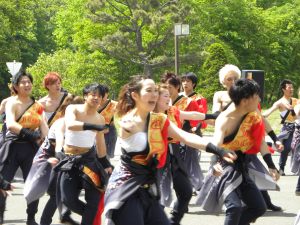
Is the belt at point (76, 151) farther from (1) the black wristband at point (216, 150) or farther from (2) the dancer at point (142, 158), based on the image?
(1) the black wristband at point (216, 150)

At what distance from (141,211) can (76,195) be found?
1763mm

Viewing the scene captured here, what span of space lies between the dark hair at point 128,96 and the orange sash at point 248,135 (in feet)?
3.98

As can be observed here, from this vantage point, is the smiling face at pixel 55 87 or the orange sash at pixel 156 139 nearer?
the orange sash at pixel 156 139

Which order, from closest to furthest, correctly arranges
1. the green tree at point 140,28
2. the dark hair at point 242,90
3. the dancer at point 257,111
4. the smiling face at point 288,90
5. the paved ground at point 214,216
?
the dark hair at point 242,90 < the dancer at point 257,111 < the paved ground at point 214,216 < the smiling face at point 288,90 < the green tree at point 140,28

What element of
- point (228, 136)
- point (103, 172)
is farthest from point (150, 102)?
point (103, 172)

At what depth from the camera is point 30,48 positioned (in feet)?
229

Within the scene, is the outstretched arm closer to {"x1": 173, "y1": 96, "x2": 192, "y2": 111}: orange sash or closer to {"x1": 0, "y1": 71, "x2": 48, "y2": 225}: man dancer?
{"x1": 0, "y1": 71, "x2": 48, "y2": 225}: man dancer

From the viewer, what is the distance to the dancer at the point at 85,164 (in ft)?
23.8

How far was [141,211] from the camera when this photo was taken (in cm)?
570

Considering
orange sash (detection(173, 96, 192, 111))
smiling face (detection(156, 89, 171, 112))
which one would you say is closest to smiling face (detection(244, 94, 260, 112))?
smiling face (detection(156, 89, 171, 112))

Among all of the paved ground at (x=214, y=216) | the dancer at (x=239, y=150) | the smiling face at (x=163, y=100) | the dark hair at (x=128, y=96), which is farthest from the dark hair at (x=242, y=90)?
the paved ground at (x=214, y=216)

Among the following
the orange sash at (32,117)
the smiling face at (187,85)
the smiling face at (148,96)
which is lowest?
the orange sash at (32,117)

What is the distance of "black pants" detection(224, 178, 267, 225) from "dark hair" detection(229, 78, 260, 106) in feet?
2.57

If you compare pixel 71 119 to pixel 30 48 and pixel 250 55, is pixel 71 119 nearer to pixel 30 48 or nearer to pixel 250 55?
pixel 250 55
